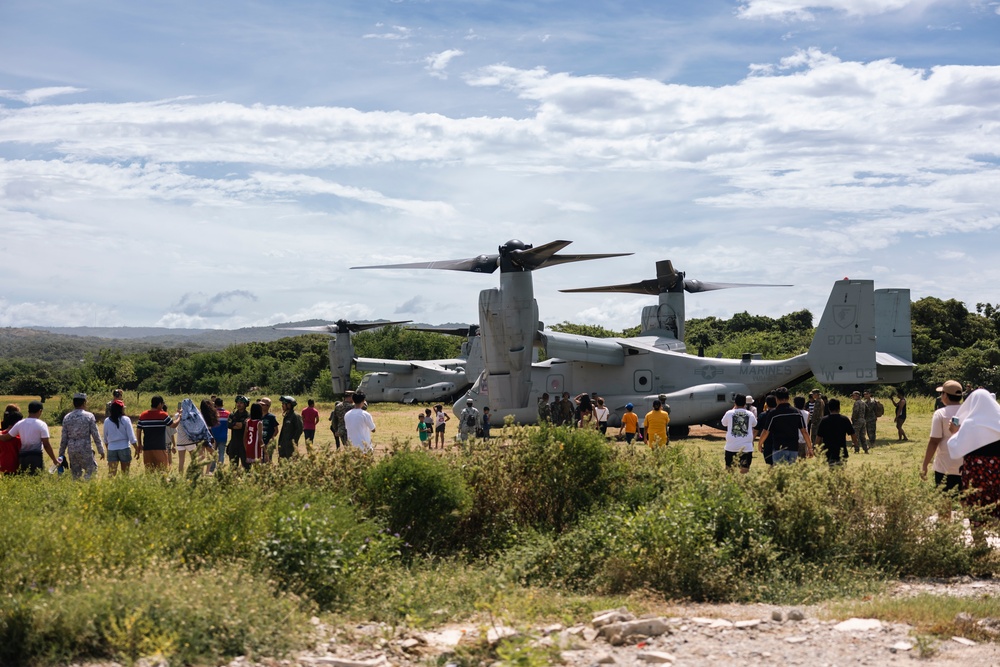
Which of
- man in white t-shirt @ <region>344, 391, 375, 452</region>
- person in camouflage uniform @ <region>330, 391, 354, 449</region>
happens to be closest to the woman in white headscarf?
man in white t-shirt @ <region>344, 391, 375, 452</region>

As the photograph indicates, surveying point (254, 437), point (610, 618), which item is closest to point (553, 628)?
point (610, 618)

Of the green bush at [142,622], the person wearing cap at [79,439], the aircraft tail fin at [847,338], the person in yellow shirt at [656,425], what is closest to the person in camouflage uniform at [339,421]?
the person wearing cap at [79,439]

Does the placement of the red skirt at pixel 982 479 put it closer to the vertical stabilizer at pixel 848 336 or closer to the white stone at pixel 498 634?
the white stone at pixel 498 634

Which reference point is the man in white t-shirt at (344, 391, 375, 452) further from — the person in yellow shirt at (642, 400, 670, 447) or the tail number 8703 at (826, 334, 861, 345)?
the tail number 8703 at (826, 334, 861, 345)

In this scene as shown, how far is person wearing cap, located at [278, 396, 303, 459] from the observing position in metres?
12.4

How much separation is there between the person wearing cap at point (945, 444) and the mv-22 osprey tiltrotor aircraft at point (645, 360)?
13.6 m

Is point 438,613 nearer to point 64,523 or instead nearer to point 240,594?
point 240,594

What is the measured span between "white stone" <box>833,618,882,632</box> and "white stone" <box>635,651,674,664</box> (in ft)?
4.72

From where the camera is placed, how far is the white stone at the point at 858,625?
6.31 m

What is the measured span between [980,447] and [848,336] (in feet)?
52.4

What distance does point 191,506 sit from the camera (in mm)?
7570

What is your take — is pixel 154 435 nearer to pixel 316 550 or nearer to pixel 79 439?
pixel 79 439

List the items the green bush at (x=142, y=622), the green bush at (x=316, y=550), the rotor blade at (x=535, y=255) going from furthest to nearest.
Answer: the rotor blade at (x=535, y=255)
the green bush at (x=316, y=550)
the green bush at (x=142, y=622)

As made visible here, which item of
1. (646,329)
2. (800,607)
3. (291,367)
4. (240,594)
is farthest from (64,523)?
(291,367)
